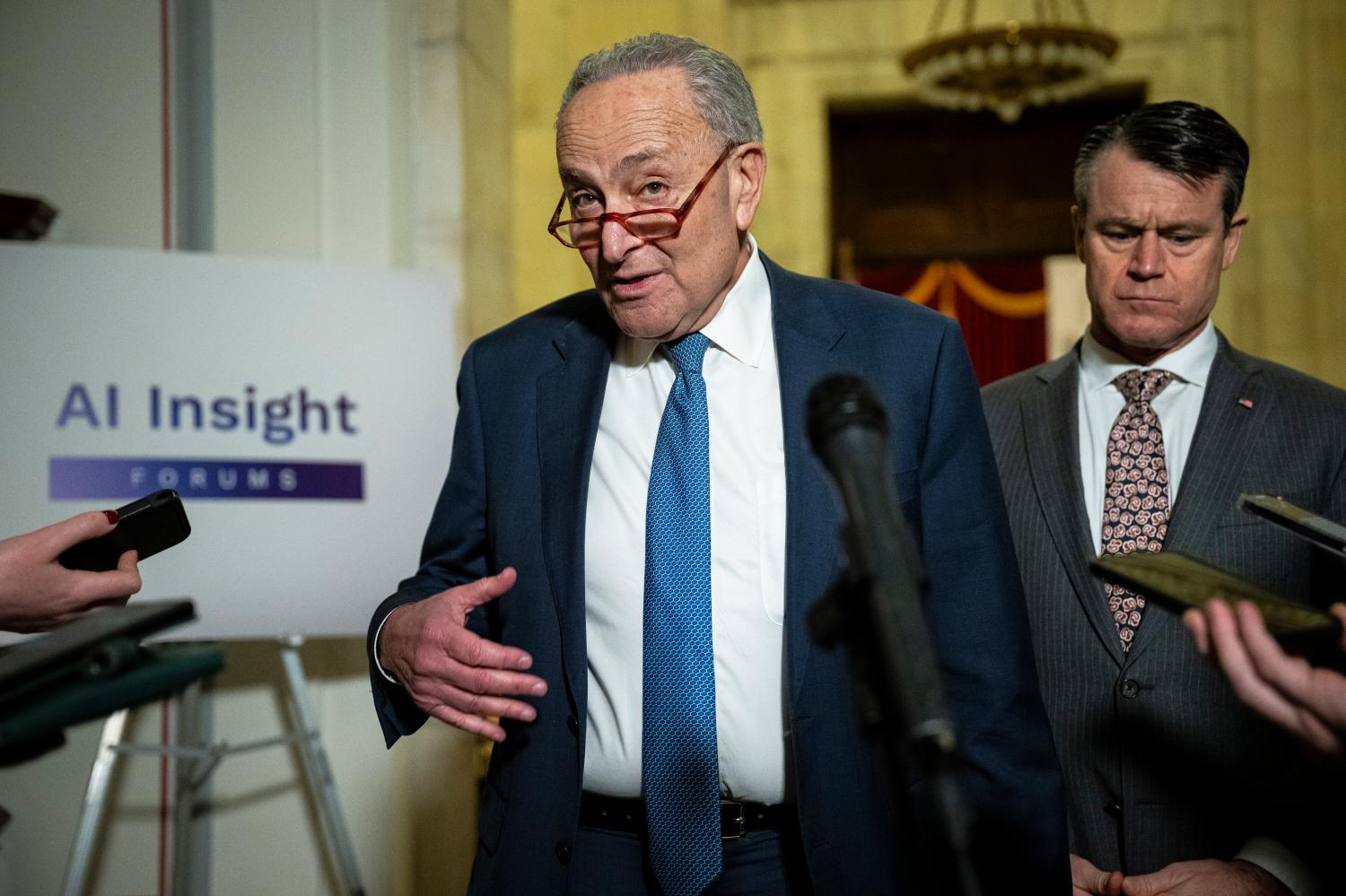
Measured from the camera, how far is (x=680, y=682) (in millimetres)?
1643

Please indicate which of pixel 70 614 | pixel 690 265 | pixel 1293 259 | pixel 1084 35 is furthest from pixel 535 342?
pixel 1293 259

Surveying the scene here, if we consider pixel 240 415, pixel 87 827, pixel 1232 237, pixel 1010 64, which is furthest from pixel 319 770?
pixel 1010 64

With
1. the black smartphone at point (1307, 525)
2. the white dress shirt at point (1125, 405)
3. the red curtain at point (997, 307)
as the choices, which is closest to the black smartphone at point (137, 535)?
the black smartphone at point (1307, 525)

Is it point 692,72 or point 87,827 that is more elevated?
point 692,72

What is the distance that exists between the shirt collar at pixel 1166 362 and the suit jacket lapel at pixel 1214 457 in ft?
0.08

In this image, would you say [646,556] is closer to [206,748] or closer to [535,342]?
[535,342]

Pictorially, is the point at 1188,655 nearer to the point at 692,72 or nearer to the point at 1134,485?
the point at 1134,485

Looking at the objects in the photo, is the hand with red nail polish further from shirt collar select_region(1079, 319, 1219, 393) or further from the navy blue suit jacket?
shirt collar select_region(1079, 319, 1219, 393)

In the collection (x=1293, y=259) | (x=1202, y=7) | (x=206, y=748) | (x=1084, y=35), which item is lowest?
(x=206, y=748)

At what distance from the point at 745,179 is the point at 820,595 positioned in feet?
2.07

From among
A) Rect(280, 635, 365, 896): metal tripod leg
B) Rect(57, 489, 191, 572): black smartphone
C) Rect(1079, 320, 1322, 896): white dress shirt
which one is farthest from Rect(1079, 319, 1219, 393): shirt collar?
Rect(280, 635, 365, 896): metal tripod leg

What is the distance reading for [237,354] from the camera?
326cm

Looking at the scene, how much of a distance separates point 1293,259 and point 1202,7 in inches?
53.5

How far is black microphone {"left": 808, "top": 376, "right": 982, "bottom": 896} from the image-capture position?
817 millimetres
